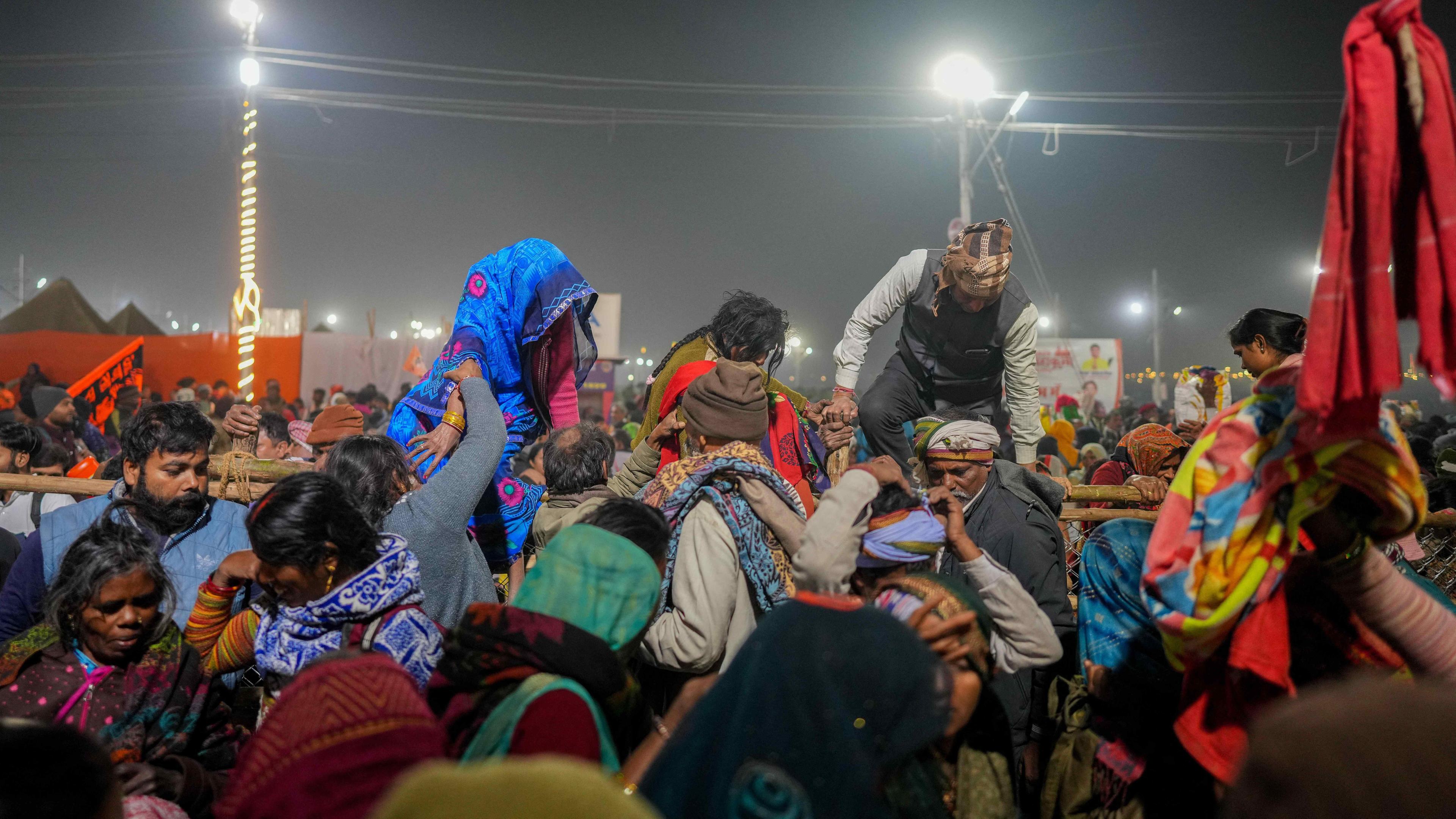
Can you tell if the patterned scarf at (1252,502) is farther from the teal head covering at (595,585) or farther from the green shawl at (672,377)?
Result: the green shawl at (672,377)

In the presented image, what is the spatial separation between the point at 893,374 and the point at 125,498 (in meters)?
3.93

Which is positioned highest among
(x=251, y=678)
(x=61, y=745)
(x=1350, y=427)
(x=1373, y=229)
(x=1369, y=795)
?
(x=1373, y=229)

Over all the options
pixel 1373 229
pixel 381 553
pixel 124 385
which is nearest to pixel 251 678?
pixel 381 553

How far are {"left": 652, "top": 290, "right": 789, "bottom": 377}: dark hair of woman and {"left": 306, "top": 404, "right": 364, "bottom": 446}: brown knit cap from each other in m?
2.14

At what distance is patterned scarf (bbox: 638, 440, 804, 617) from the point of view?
3.01 metres

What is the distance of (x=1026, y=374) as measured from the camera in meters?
5.07

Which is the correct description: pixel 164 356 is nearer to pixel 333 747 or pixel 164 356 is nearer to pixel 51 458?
pixel 51 458

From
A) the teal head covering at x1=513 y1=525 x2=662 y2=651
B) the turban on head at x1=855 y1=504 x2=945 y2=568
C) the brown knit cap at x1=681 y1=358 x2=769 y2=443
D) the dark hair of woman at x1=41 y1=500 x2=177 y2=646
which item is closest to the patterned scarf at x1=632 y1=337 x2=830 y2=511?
the brown knit cap at x1=681 y1=358 x2=769 y2=443

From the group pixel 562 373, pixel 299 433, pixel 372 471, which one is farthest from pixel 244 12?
pixel 372 471

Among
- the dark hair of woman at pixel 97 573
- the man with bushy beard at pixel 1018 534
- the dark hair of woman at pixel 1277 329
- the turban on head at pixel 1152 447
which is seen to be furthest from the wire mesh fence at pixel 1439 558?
the dark hair of woman at pixel 97 573

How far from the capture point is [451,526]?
10.5ft

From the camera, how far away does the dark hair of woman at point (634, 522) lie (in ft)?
8.11

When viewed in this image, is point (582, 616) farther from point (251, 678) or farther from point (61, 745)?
point (251, 678)

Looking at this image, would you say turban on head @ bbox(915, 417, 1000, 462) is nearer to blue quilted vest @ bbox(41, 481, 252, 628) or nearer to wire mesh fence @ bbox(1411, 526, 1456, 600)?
wire mesh fence @ bbox(1411, 526, 1456, 600)
